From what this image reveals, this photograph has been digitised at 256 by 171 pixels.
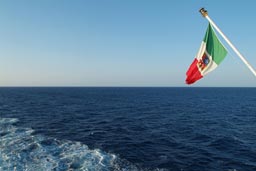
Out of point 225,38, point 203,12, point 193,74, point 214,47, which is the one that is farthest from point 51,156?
point 225,38

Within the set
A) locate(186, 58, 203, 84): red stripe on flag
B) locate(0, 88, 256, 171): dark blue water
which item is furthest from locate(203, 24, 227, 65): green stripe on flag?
locate(0, 88, 256, 171): dark blue water

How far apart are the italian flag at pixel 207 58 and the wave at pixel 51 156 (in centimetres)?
1393

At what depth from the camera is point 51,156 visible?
83.6ft

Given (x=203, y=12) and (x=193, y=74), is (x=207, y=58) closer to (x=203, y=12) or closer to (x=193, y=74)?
(x=193, y=74)

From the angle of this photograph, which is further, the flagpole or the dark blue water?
the dark blue water

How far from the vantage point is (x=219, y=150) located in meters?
30.0

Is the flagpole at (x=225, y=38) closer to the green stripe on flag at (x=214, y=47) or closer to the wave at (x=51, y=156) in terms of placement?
the green stripe on flag at (x=214, y=47)

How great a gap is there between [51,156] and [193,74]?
19864 millimetres

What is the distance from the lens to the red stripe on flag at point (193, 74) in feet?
43.4

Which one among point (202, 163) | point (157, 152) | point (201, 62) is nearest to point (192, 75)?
point (201, 62)

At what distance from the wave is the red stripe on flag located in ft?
44.2

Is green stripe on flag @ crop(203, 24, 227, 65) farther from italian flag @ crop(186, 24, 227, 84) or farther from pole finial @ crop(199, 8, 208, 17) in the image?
pole finial @ crop(199, 8, 208, 17)

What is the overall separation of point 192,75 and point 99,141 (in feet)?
76.1

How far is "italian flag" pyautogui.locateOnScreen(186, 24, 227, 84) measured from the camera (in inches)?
489
